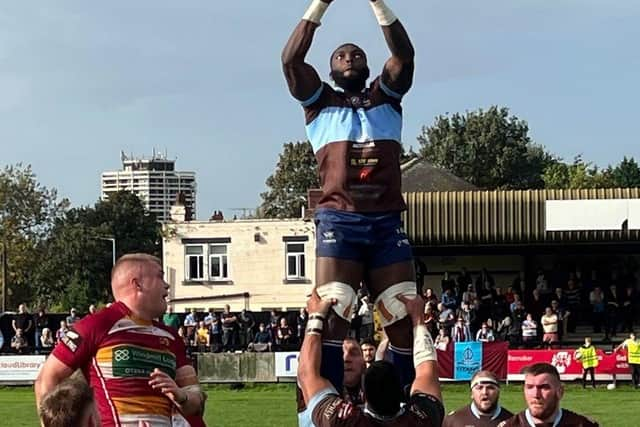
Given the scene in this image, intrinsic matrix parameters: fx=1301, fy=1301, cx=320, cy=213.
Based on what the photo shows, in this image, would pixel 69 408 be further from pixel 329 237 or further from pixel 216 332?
pixel 216 332

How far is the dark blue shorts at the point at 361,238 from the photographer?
25.5 feet

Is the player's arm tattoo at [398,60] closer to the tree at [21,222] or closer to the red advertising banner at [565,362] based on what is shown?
the red advertising banner at [565,362]

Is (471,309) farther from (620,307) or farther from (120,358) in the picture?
(120,358)

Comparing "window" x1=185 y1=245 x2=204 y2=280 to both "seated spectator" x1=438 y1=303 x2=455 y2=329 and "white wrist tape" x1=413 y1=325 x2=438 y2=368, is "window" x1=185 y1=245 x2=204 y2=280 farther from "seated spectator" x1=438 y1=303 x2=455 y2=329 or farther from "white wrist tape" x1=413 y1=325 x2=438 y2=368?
"white wrist tape" x1=413 y1=325 x2=438 y2=368

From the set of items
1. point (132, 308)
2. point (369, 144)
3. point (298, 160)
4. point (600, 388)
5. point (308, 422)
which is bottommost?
point (600, 388)

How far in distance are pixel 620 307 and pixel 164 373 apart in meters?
34.8

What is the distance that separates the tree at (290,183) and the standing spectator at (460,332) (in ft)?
215

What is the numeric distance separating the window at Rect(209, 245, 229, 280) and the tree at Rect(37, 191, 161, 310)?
9465mm

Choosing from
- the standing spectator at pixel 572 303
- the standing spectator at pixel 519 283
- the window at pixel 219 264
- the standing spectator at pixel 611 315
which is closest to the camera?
the standing spectator at pixel 611 315

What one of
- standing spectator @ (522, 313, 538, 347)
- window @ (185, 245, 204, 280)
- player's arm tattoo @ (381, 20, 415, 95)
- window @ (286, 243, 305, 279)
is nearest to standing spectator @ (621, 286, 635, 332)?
standing spectator @ (522, 313, 538, 347)

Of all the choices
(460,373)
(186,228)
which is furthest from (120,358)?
(186,228)

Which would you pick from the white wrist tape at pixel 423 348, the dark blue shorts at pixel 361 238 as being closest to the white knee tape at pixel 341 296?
the dark blue shorts at pixel 361 238

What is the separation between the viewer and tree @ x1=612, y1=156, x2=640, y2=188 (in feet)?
322

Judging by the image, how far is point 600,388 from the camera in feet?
105
